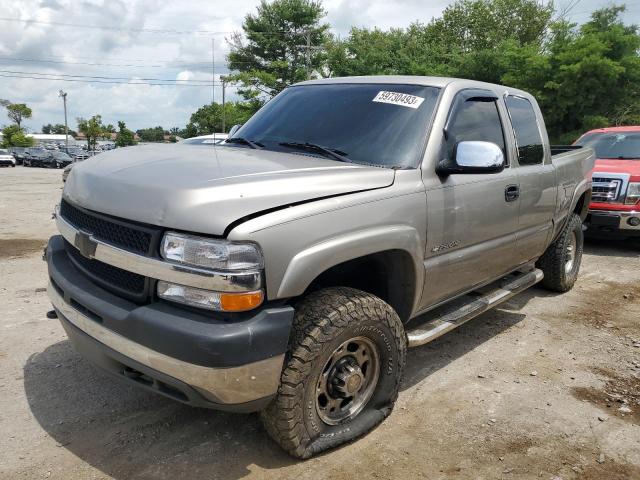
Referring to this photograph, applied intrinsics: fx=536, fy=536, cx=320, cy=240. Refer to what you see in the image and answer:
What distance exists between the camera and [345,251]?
2529 millimetres

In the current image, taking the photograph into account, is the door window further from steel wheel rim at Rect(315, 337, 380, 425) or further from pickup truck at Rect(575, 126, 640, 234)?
pickup truck at Rect(575, 126, 640, 234)

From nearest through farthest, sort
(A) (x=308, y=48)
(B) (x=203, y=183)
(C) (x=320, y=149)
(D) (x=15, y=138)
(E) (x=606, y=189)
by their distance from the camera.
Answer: (B) (x=203, y=183) → (C) (x=320, y=149) → (E) (x=606, y=189) → (A) (x=308, y=48) → (D) (x=15, y=138)

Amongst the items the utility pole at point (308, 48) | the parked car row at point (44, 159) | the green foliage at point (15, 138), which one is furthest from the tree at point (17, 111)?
the utility pole at point (308, 48)

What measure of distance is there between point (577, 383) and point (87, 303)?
3.16 metres

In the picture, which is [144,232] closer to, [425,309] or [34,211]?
[425,309]

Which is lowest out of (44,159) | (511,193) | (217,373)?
(44,159)

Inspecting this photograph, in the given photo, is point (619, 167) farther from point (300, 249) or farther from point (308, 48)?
point (308, 48)

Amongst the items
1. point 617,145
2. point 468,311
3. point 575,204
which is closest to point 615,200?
point 617,145

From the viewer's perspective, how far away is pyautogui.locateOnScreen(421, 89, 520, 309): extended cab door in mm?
3168

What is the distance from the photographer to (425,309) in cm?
335

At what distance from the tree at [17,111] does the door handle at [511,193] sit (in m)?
103

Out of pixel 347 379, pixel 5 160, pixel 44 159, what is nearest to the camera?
pixel 347 379

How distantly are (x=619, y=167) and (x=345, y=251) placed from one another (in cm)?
686

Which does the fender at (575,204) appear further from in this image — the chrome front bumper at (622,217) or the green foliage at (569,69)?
the green foliage at (569,69)
